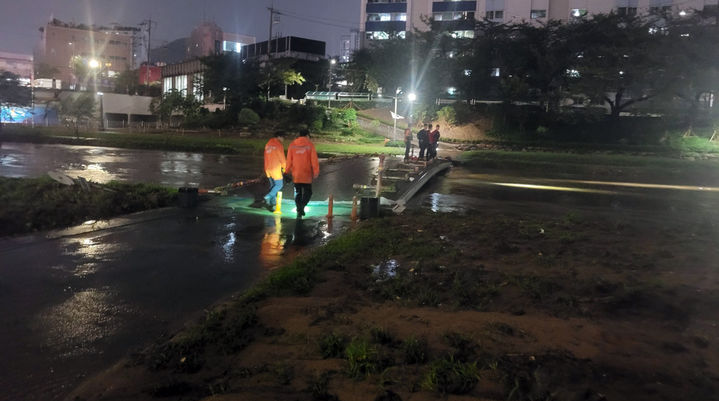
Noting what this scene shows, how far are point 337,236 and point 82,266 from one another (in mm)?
4090

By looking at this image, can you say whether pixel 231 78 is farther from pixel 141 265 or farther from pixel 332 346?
pixel 332 346

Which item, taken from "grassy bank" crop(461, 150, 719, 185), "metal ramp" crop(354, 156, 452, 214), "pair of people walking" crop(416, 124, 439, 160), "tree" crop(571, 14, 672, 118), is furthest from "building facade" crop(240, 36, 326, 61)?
"metal ramp" crop(354, 156, 452, 214)

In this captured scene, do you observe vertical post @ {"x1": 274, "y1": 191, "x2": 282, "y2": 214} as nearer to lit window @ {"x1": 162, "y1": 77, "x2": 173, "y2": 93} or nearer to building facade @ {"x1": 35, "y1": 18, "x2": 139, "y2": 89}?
lit window @ {"x1": 162, "y1": 77, "x2": 173, "y2": 93}

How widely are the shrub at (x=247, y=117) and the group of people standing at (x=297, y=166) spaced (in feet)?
131

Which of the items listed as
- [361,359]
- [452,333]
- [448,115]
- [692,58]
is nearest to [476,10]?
[448,115]

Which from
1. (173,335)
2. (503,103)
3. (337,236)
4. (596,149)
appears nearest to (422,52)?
(503,103)

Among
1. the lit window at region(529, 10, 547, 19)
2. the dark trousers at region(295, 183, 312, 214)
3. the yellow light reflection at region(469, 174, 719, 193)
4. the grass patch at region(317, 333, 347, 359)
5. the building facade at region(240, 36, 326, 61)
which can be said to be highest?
the lit window at region(529, 10, 547, 19)

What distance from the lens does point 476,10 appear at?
249ft

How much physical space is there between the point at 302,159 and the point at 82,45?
4950 inches

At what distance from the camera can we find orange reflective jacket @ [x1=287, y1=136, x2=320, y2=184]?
11.1 meters

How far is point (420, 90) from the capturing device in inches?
2266

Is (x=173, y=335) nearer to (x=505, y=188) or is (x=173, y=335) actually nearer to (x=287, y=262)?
(x=287, y=262)

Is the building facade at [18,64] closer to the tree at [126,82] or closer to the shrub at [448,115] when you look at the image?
the tree at [126,82]

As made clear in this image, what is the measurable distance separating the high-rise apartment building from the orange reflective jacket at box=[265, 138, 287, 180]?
174ft
